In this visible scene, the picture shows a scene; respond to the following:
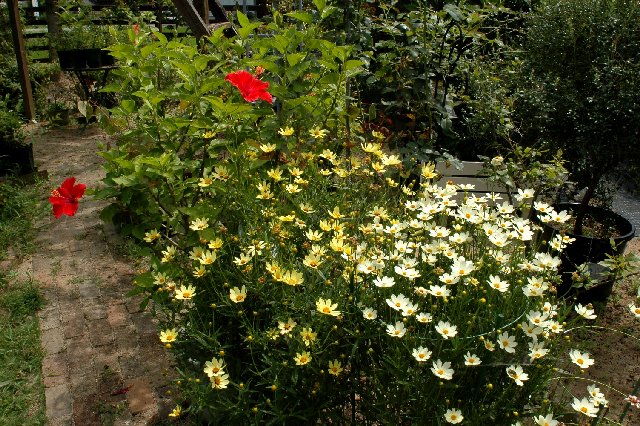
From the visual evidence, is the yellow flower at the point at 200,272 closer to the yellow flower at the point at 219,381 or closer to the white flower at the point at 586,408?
the yellow flower at the point at 219,381

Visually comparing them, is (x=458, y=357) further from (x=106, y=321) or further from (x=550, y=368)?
(x=106, y=321)

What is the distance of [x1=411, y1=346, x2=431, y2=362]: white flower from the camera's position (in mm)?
1534

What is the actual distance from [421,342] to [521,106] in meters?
2.47

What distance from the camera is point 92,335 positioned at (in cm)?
308

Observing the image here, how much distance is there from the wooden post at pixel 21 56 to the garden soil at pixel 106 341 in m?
2.55

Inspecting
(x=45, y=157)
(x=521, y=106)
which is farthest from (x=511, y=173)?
(x=45, y=157)

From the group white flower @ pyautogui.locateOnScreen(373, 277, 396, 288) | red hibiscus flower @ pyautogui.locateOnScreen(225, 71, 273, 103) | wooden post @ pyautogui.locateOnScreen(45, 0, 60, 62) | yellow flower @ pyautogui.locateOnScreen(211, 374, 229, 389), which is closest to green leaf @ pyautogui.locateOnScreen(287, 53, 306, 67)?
red hibiscus flower @ pyautogui.locateOnScreen(225, 71, 273, 103)

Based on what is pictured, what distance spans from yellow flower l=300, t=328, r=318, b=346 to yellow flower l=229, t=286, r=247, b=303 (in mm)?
209

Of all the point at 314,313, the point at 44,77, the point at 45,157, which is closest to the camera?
the point at 314,313

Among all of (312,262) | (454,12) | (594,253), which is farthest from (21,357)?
(594,253)

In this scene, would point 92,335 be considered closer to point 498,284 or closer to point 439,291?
point 439,291

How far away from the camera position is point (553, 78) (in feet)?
11.7

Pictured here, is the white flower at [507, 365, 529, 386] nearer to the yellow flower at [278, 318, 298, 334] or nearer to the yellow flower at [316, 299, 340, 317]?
the yellow flower at [316, 299, 340, 317]

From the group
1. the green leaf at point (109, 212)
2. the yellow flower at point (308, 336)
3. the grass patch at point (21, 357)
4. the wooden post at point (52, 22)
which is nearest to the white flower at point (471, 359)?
the yellow flower at point (308, 336)
